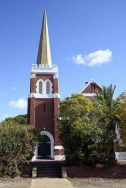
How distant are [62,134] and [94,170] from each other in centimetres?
438

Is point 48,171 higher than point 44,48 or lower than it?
lower

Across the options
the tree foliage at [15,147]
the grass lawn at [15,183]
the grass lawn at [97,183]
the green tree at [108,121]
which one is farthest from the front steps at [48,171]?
the green tree at [108,121]

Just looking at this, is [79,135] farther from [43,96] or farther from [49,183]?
[43,96]

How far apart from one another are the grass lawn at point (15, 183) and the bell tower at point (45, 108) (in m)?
17.5

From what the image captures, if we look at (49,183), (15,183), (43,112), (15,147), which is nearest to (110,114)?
(15,147)

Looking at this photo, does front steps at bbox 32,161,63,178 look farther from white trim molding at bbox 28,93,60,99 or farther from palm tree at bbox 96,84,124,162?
white trim molding at bbox 28,93,60,99

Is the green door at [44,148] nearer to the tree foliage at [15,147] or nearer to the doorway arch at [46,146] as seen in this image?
the doorway arch at [46,146]

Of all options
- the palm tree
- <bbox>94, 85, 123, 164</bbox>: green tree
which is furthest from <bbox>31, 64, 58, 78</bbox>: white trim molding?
<bbox>94, 85, 123, 164</bbox>: green tree

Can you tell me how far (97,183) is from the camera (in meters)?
21.2

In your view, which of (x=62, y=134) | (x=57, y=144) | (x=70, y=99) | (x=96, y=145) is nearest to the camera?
(x=96, y=145)

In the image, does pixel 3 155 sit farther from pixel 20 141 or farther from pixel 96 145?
pixel 96 145

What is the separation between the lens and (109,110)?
28.7 metres

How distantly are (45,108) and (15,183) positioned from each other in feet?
73.2

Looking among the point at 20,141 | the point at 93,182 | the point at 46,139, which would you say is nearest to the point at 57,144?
the point at 46,139
